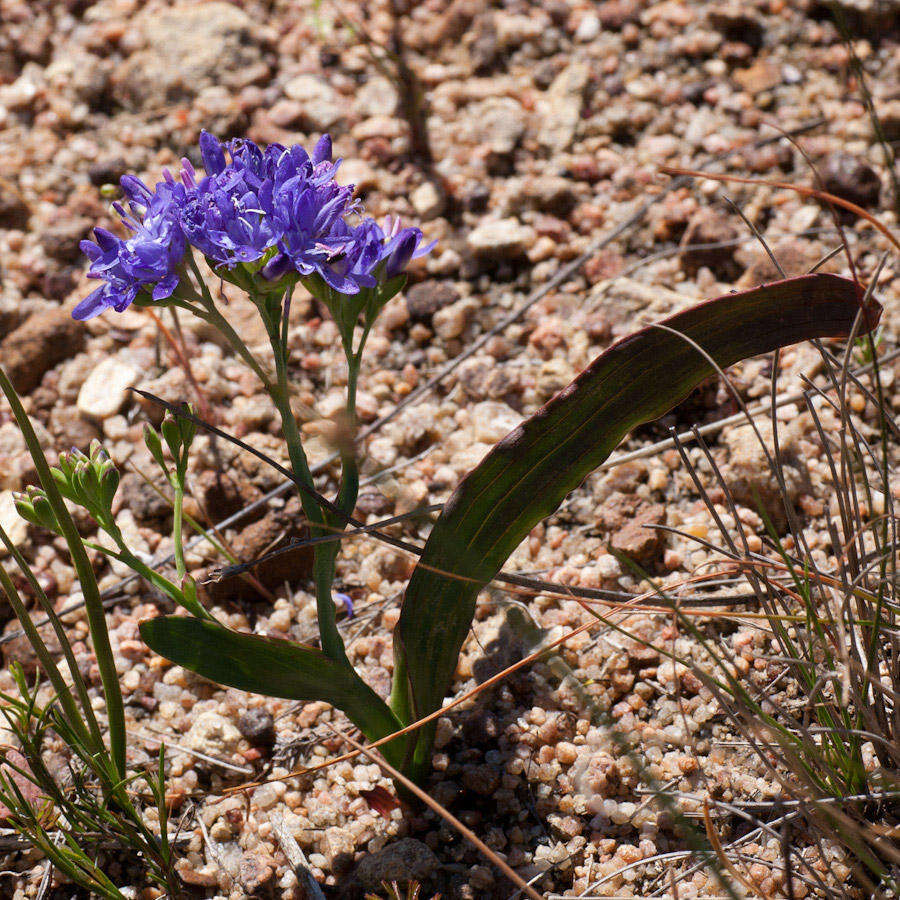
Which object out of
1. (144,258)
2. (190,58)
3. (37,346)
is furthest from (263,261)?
(190,58)

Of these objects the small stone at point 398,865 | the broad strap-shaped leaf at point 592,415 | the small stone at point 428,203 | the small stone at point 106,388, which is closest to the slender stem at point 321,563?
the broad strap-shaped leaf at point 592,415

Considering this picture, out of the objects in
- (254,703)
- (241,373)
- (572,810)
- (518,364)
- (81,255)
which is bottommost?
(572,810)

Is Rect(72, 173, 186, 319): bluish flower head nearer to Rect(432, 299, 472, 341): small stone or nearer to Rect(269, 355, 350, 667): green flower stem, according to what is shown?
Rect(269, 355, 350, 667): green flower stem

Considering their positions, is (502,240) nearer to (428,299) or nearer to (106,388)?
(428,299)

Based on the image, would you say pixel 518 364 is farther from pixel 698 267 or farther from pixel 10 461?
pixel 10 461

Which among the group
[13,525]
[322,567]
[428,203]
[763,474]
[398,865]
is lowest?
[398,865]

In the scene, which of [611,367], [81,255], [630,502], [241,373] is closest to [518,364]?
[630,502]
